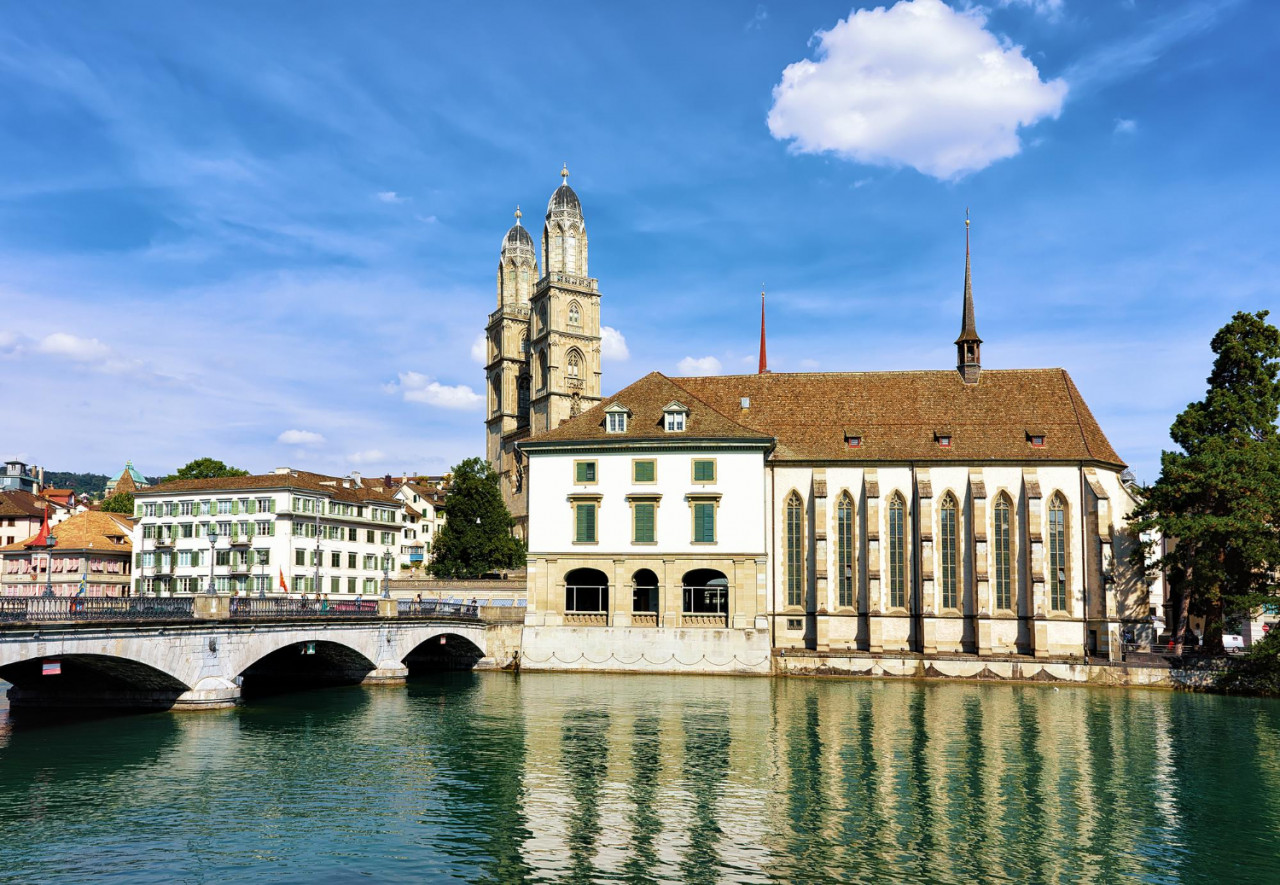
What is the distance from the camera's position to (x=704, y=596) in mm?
63594

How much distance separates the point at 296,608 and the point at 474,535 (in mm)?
43585

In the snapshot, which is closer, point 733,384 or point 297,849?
point 297,849

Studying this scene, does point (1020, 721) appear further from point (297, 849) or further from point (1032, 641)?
point (297, 849)

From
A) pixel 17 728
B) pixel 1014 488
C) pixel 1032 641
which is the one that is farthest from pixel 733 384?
pixel 17 728

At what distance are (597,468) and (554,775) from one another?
33086 mm

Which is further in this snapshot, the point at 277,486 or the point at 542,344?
the point at 542,344

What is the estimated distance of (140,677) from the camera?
40.7 m

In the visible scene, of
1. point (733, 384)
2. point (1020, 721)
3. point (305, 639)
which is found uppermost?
point (733, 384)

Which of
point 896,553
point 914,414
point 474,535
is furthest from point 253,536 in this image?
point 914,414

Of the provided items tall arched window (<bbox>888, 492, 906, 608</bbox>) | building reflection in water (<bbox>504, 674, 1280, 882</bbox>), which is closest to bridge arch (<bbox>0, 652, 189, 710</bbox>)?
building reflection in water (<bbox>504, 674, 1280, 882</bbox>)

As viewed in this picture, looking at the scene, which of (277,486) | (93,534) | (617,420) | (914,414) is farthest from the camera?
(93,534)

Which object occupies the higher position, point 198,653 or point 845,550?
point 845,550

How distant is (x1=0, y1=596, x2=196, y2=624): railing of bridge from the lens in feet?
111

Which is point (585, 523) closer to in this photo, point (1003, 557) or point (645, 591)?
point (645, 591)
